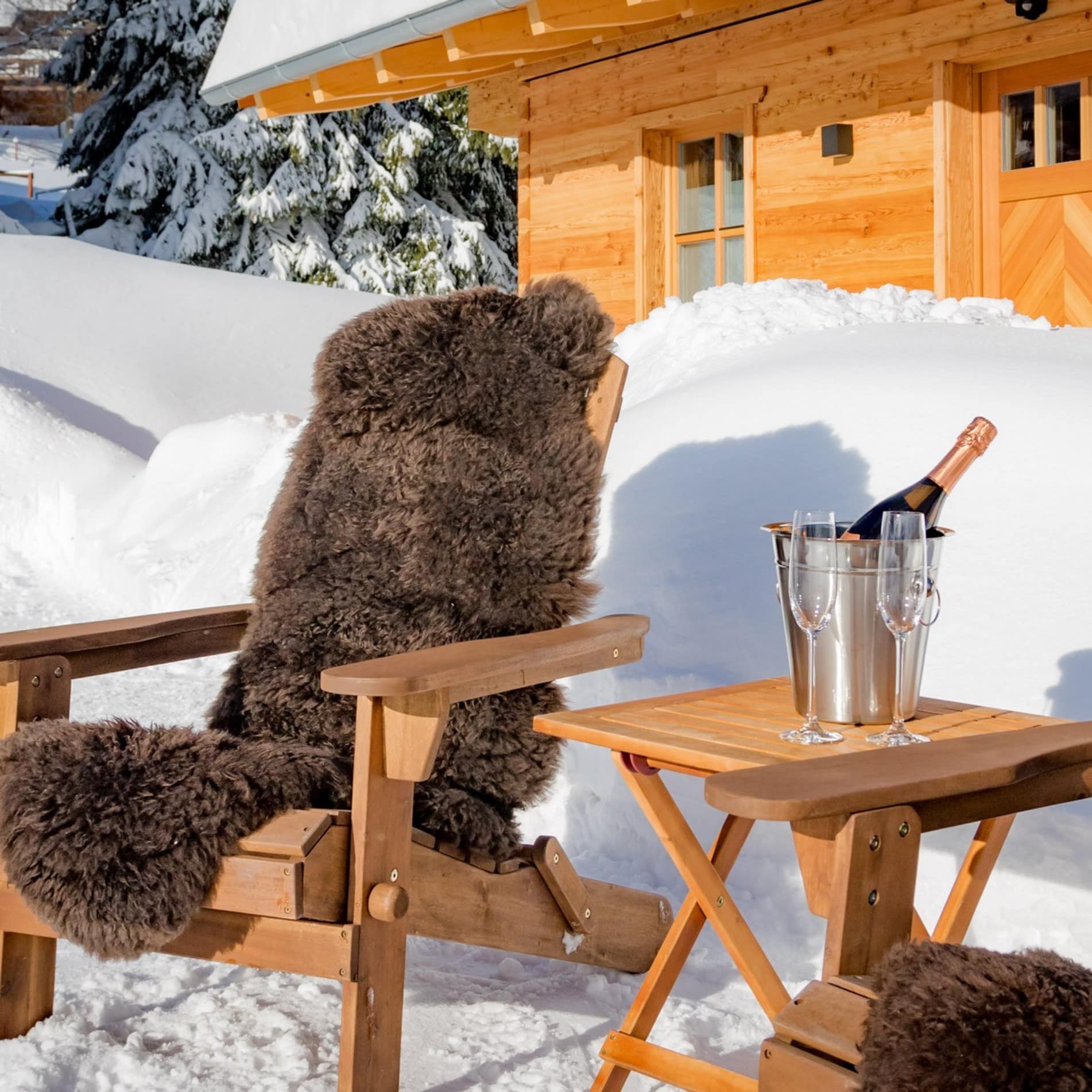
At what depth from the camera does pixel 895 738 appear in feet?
5.67

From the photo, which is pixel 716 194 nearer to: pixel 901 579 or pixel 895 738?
pixel 901 579

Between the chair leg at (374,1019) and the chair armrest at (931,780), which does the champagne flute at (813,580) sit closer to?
the chair armrest at (931,780)

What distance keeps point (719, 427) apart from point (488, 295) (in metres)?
1.29

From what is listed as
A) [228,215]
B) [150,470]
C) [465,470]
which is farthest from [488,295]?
[228,215]

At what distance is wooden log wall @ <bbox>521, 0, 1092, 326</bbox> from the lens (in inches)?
231

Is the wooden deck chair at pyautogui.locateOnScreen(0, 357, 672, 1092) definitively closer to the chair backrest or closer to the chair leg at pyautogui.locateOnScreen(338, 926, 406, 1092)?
the chair leg at pyautogui.locateOnScreen(338, 926, 406, 1092)

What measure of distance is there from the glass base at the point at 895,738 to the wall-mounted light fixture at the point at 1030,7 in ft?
15.1

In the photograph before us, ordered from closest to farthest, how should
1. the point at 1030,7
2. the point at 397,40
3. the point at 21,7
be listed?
the point at 1030,7, the point at 397,40, the point at 21,7

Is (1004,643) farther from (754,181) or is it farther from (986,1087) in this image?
(754,181)

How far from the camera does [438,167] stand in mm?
16234

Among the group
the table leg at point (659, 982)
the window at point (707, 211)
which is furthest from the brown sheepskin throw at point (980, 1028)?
the window at point (707, 211)

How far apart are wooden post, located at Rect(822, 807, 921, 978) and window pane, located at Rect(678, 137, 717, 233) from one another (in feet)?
20.2

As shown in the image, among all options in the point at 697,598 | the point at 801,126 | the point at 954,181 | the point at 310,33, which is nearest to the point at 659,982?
the point at 697,598

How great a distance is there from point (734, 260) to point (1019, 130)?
168 centimetres
